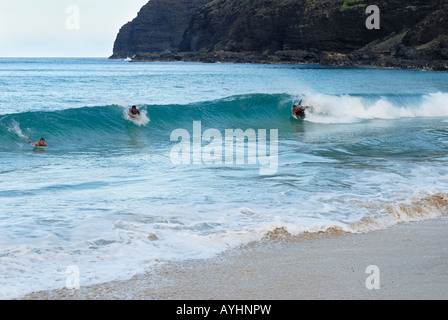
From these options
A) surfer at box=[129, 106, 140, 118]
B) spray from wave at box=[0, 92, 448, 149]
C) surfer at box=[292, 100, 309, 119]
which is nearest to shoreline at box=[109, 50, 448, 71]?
spray from wave at box=[0, 92, 448, 149]

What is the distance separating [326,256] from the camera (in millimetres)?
5047

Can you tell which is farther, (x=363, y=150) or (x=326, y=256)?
(x=363, y=150)

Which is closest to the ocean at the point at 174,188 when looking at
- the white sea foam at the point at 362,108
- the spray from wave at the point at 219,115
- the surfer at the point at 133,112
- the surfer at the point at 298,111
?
the spray from wave at the point at 219,115

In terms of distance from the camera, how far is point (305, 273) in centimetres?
456

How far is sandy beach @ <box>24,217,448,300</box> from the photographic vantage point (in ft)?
A: 13.4

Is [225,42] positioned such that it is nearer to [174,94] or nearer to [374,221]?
[174,94]

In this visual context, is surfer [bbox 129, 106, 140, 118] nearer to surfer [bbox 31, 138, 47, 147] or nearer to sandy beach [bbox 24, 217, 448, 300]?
surfer [bbox 31, 138, 47, 147]

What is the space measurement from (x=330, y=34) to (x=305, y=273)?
103 metres

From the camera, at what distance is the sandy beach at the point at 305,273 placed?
409 cm

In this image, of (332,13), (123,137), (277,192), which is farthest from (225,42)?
(277,192)
